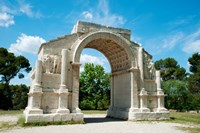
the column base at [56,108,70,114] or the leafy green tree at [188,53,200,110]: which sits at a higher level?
the leafy green tree at [188,53,200,110]

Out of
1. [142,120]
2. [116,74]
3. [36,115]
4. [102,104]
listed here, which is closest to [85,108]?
[102,104]

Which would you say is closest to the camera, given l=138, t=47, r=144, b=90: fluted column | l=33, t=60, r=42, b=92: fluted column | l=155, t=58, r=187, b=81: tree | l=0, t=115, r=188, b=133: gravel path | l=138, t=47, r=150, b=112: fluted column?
l=0, t=115, r=188, b=133: gravel path

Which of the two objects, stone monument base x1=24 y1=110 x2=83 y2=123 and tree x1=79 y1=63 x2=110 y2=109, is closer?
stone monument base x1=24 y1=110 x2=83 y2=123

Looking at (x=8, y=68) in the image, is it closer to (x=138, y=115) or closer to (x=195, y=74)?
(x=138, y=115)

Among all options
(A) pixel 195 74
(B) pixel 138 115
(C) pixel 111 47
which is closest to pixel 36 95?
(B) pixel 138 115

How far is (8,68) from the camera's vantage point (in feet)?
111

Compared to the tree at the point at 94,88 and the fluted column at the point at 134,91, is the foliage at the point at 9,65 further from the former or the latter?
the fluted column at the point at 134,91

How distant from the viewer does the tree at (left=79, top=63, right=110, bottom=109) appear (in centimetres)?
3575

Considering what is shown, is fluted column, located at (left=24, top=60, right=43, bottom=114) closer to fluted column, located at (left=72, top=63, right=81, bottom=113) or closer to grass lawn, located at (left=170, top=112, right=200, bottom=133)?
fluted column, located at (left=72, top=63, right=81, bottom=113)

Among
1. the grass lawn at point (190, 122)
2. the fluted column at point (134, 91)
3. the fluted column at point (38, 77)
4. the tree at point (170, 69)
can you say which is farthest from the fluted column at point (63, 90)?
the tree at point (170, 69)

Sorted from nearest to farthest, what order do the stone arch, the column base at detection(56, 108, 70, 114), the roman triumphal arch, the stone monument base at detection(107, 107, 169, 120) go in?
the column base at detection(56, 108, 70, 114)
the roman triumphal arch
the stone arch
the stone monument base at detection(107, 107, 169, 120)

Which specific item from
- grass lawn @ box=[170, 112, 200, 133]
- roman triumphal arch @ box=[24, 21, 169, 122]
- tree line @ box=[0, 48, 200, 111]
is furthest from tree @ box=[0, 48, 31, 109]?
grass lawn @ box=[170, 112, 200, 133]

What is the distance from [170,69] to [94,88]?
19691 millimetres

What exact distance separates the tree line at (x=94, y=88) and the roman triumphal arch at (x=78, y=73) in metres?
18.4
